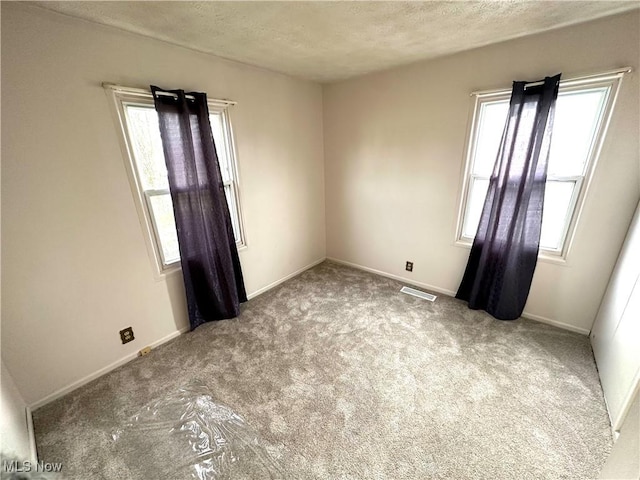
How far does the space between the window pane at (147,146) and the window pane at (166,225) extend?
0.33ft

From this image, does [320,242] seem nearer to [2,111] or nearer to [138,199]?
[138,199]

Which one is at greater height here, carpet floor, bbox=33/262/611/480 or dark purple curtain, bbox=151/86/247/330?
dark purple curtain, bbox=151/86/247/330

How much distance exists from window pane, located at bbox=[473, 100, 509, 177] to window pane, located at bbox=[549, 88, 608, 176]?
360mm

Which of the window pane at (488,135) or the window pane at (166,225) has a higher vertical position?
the window pane at (488,135)

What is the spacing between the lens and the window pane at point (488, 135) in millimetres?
2254

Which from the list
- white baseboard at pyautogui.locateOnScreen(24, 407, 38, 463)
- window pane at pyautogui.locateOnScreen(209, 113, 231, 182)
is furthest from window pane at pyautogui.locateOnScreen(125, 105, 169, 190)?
white baseboard at pyautogui.locateOnScreen(24, 407, 38, 463)

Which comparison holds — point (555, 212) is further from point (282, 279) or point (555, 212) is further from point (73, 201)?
point (73, 201)

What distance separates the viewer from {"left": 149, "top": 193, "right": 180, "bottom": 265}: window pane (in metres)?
2.06

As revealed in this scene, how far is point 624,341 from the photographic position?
1.54 m

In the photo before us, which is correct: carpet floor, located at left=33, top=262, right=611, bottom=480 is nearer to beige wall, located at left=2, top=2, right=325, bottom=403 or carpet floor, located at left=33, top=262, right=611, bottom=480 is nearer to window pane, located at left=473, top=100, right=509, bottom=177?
beige wall, located at left=2, top=2, right=325, bottom=403

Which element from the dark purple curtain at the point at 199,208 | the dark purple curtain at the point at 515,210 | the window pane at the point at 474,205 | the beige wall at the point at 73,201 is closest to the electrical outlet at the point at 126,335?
the beige wall at the point at 73,201

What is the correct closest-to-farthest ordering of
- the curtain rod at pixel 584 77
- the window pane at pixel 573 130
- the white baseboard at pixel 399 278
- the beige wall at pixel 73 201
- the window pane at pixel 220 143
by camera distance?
1. the beige wall at pixel 73 201
2. the curtain rod at pixel 584 77
3. the window pane at pixel 573 130
4. the window pane at pixel 220 143
5. the white baseboard at pixel 399 278

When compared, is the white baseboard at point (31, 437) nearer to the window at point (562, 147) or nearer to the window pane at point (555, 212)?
the window at point (562, 147)

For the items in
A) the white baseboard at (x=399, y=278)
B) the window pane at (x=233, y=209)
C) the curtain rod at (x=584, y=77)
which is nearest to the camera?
the curtain rod at (x=584, y=77)
